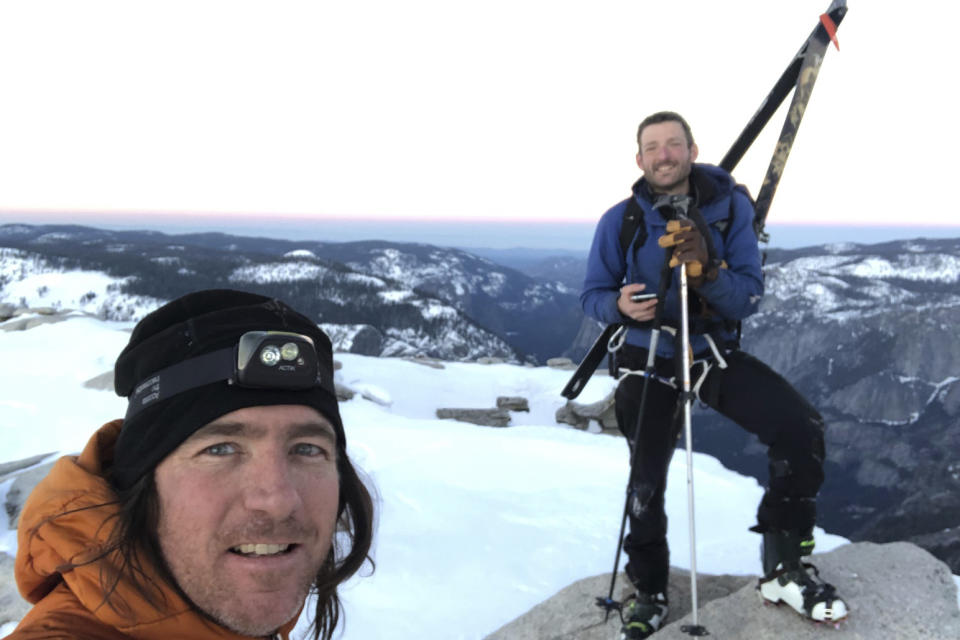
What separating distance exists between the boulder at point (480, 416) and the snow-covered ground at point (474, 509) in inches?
205

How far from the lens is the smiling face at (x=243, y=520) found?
1.75 metres

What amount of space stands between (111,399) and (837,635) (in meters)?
18.8

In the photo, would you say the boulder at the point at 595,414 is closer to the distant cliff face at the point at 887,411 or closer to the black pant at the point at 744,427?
the black pant at the point at 744,427

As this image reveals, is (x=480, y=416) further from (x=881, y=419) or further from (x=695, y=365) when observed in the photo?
(x=881, y=419)

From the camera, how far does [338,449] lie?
94.4 inches

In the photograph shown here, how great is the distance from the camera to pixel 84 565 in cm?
162

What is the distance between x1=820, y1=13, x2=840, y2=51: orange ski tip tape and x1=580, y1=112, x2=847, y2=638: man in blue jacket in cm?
235

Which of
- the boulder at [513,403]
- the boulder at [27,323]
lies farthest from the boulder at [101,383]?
the boulder at [513,403]

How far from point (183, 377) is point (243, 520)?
58 cm

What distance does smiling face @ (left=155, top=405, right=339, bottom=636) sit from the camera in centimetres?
175

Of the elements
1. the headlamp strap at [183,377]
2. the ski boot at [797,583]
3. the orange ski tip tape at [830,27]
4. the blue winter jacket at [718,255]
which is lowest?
the ski boot at [797,583]

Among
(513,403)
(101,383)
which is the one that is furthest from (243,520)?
(513,403)

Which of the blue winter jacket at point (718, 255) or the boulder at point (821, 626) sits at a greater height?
the blue winter jacket at point (718, 255)

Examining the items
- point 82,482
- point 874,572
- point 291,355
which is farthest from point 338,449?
point 874,572
